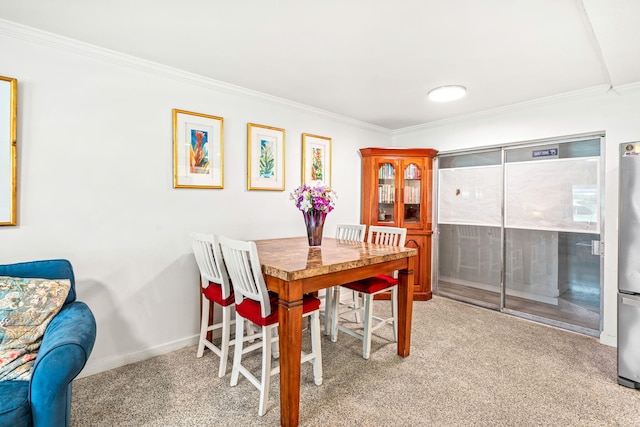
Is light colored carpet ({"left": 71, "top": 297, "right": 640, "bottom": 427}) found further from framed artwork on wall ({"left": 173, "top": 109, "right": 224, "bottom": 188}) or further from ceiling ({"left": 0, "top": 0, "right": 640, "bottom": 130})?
ceiling ({"left": 0, "top": 0, "right": 640, "bottom": 130})

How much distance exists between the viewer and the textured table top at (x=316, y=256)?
188 cm

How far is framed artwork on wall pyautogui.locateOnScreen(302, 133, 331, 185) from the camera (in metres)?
3.69

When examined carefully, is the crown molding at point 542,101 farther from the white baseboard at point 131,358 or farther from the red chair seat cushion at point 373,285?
the white baseboard at point 131,358

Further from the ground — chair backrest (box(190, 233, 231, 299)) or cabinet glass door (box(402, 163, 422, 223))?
cabinet glass door (box(402, 163, 422, 223))

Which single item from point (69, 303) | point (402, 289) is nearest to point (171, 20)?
point (69, 303)

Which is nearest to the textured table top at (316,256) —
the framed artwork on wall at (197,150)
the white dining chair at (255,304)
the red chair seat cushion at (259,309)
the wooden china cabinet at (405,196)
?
the white dining chair at (255,304)

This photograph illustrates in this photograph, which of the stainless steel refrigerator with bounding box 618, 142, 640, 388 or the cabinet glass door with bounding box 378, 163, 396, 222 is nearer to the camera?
the stainless steel refrigerator with bounding box 618, 142, 640, 388

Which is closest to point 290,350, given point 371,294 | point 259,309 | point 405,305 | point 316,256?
point 259,309

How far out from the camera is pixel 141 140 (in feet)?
8.38

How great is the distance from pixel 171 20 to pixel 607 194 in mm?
3838

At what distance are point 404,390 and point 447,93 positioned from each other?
261 cm

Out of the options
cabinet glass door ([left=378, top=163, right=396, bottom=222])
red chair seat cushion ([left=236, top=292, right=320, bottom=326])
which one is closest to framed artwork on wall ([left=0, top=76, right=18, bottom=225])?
red chair seat cushion ([left=236, top=292, right=320, bottom=326])

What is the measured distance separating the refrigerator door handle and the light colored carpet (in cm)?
58

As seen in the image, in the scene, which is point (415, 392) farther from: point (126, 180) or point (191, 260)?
point (126, 180)
